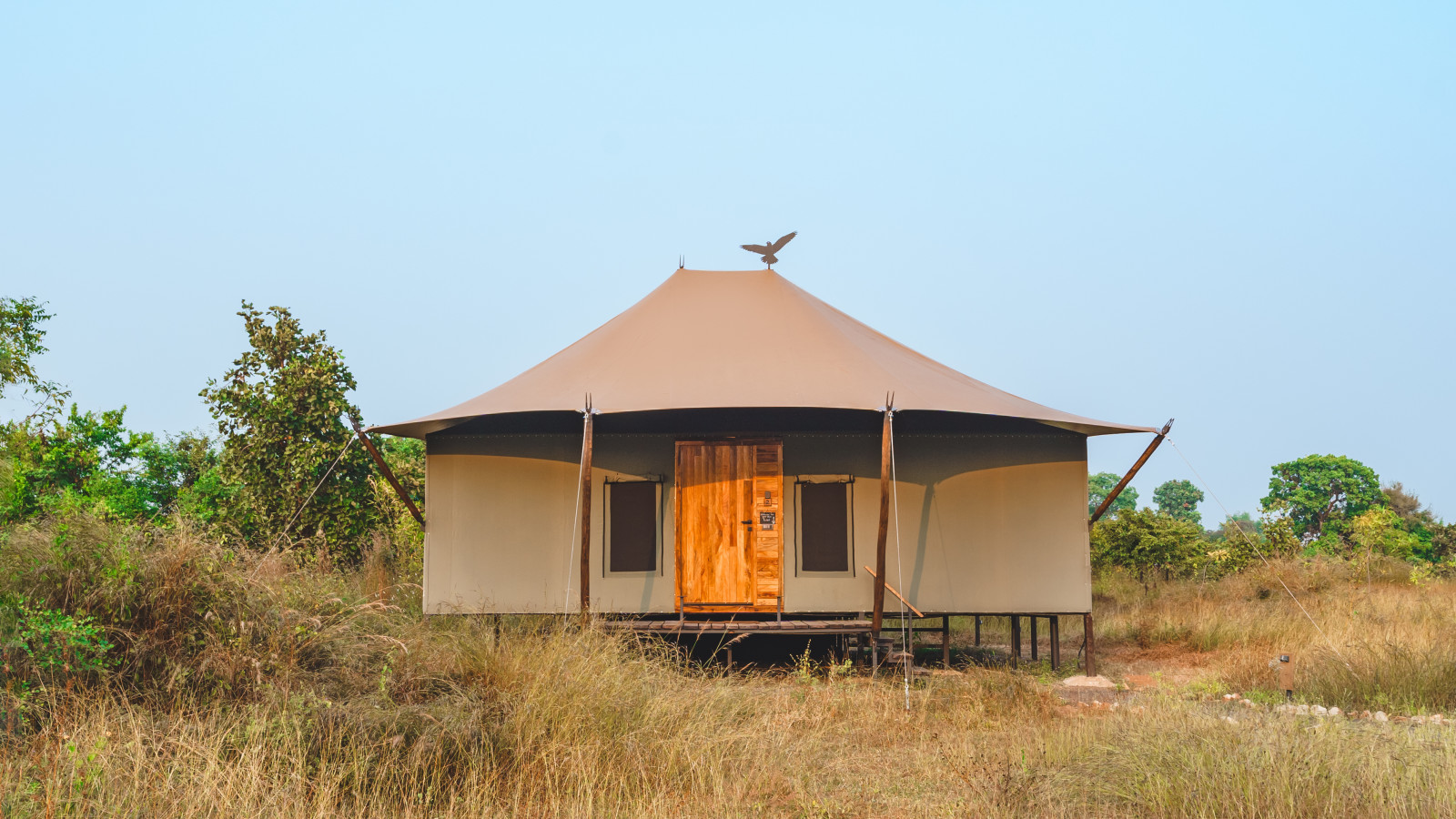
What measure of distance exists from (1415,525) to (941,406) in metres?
30.8

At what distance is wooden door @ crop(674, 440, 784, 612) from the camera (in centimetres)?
939

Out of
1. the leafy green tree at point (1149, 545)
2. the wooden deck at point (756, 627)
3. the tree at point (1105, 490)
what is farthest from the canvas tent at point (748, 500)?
the tree at point (1105, 490)

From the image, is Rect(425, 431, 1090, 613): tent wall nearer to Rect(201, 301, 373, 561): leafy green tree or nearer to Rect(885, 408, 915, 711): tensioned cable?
Rect(885, 408, 915, 711): tensioned cable

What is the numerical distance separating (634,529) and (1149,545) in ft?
32.5

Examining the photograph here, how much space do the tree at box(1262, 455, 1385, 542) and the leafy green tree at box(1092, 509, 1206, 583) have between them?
21.9 metres

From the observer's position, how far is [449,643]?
6.20 meters

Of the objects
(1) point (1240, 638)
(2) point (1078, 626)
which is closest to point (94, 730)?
(1) point (1240, 638)

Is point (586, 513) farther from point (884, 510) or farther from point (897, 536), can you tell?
point (897, 536)

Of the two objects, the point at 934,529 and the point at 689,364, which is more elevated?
the point at 689,364

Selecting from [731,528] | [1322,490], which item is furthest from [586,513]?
[1322,490]

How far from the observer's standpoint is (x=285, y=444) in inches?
496

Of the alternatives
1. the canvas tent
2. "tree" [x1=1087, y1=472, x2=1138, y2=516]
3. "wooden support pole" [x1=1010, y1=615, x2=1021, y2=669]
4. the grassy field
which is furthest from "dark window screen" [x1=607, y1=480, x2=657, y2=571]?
"tree" [x1=1087, y1=472, x2=1138, y2=516]

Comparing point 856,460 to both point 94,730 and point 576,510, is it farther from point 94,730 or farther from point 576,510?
point 94,730

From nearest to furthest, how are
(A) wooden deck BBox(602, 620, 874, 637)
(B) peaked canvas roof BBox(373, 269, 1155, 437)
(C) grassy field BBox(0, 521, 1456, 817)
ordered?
(C) grassy field BBox(0, 521, 1456, 817)
(B) peaked canvas roof BBox(373, 269, 1155, 437)
(A) wooden deck BBox(602, 620, 874, 637)
